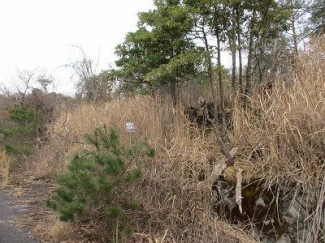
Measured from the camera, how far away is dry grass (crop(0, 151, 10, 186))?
28.1 feet

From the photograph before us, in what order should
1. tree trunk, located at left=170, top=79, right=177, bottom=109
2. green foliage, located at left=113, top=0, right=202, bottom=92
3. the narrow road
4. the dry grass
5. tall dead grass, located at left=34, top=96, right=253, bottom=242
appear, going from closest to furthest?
tall dead grass, located at left=34, top=96, right=253, bottom=242, the narrow road, green foliage, located at left=113, top=0, right=202, bottom=92, tree trunk, located at left=170, top=79, right=177, bottom=109, the dry grass

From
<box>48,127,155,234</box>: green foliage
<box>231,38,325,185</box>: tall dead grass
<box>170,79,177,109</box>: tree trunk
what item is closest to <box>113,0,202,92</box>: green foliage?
<box>170,79,177,109</box>: tree trunk

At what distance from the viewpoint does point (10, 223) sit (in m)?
5.37

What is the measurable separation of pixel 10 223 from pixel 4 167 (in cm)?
448

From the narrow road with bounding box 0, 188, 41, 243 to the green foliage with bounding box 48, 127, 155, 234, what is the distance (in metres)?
0.94

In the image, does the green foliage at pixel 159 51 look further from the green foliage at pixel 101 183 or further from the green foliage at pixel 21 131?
the green foliage at pixel 21 131

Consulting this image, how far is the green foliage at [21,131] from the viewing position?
30.9ft

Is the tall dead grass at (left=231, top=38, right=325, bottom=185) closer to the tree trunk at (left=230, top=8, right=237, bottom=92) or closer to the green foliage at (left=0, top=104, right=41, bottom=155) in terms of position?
the tree trunk at (left=230, top=8, right=237, bottom=92)

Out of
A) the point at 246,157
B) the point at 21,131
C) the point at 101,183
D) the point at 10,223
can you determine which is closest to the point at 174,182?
the point at 246,157

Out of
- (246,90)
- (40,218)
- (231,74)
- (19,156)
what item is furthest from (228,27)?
(19,156)

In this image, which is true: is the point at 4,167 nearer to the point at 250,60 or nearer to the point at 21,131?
the point at 21,131

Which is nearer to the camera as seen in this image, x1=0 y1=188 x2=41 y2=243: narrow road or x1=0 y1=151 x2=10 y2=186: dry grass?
x1=0 y1=188 x2=41 y2=243: narrow road

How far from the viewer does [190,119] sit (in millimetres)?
6602

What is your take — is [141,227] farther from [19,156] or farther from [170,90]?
[19,156]
